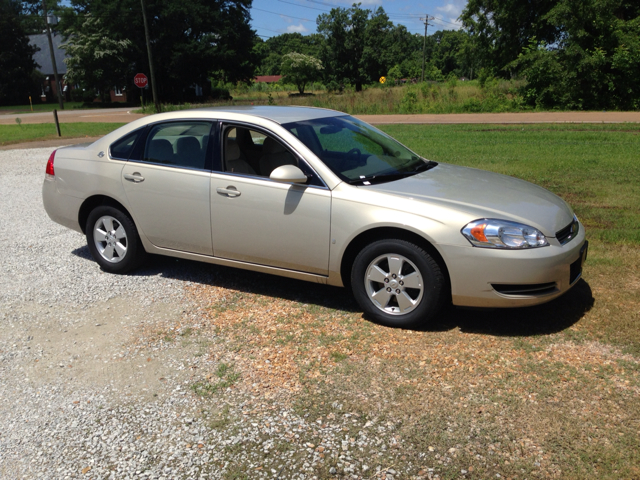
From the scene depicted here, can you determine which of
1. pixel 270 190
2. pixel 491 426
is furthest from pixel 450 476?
pixel 270 190

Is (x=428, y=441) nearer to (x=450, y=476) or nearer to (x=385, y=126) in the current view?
(x=450, y=476)

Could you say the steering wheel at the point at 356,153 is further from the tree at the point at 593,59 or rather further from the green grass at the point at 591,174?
the tree at the point at 593,59

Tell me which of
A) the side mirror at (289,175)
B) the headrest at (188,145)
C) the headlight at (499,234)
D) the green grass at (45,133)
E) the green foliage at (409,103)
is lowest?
the green grass at (45,133)

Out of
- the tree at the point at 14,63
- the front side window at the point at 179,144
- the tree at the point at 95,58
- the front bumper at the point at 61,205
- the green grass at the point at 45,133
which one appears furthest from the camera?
the tree at the point at 14,63

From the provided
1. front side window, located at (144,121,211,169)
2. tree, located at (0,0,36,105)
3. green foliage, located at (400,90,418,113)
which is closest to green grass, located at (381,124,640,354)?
front side window, located at (144,121,211,169)

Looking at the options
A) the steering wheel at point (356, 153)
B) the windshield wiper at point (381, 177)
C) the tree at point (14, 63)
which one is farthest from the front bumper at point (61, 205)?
the tree at point (14, 63)

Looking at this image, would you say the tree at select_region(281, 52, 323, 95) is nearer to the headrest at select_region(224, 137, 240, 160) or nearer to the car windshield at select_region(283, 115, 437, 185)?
the car windshield at select_region(283, 115, 437, 185)

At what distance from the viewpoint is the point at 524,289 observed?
13.9 ft

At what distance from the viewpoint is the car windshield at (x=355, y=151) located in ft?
16.1

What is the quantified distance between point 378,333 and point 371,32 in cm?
7393

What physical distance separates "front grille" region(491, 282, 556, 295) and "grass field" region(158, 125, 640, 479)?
1.22ft

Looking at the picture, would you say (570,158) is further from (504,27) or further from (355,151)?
(504,27)

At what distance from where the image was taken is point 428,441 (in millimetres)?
3152

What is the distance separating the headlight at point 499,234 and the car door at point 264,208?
1136 millimetres
